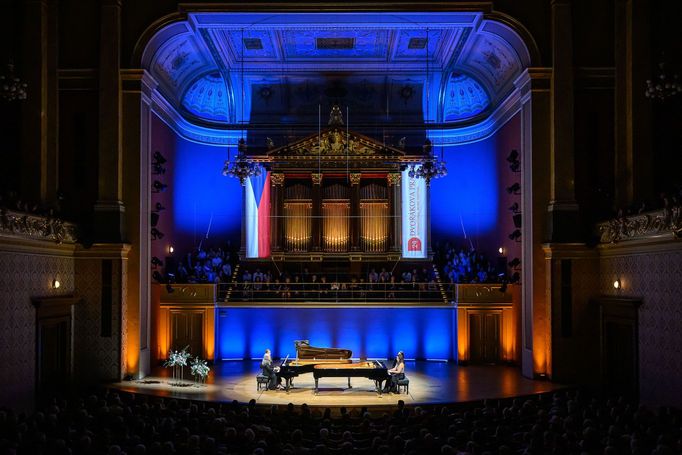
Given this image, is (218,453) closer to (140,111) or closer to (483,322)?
(140,111)

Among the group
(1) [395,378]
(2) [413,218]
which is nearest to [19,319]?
(1) [395,378]

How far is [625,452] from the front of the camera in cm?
758

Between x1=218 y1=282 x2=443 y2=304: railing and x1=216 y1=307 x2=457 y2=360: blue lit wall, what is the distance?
0.32 m

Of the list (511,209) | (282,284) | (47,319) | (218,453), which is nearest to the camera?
(218,453)

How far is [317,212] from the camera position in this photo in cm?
2205

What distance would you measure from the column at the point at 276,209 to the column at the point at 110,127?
6.39m

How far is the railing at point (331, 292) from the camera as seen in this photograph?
20016 mm

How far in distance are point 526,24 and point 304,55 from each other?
340 inches

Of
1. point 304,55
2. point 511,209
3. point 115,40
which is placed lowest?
point 511,209

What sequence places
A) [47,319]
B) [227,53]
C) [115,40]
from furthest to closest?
[227,53] → [115,40] → [47,319]

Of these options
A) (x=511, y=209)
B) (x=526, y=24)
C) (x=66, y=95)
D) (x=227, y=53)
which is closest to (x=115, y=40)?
(x=66, y=95)

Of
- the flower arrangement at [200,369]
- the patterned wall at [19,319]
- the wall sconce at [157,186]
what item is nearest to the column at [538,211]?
the flower arrangement at [200,369]

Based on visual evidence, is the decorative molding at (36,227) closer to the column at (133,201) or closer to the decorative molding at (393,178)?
the column at (133,201)

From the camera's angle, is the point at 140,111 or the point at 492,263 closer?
the point at 140,111
